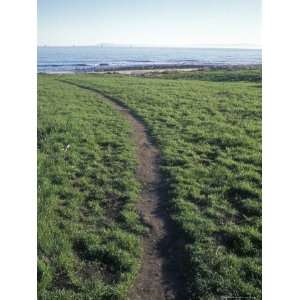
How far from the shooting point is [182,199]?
10.1 metres

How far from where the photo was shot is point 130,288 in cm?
699

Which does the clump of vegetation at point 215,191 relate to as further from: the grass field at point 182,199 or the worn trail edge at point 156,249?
the worn trail edge at point 156,249

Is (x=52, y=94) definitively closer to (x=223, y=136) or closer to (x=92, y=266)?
(x=223, y=136)

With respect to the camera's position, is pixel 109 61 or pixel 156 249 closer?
pixel 156 249

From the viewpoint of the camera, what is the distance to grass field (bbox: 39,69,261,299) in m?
7.31

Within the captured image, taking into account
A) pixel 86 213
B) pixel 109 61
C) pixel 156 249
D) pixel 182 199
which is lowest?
pixel 156 249

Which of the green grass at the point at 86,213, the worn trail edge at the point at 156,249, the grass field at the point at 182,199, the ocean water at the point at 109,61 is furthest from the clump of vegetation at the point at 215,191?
the ocean water at the point at 109,61

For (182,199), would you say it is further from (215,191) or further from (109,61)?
(109,61)

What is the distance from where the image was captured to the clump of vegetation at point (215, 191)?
7223mm

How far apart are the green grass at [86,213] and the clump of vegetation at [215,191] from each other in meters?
1.24

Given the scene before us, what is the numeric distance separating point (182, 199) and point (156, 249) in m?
2.31

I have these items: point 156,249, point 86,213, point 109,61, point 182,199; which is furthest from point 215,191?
point 109,61
